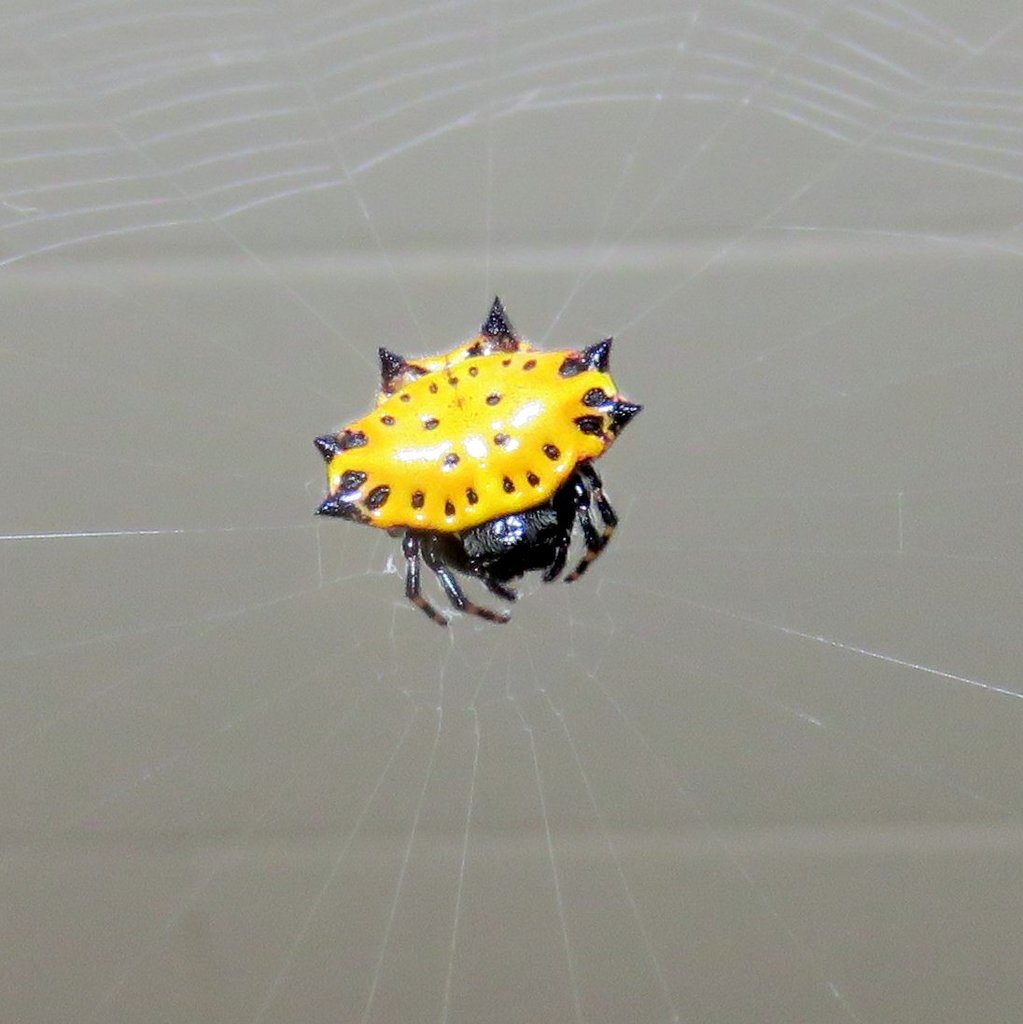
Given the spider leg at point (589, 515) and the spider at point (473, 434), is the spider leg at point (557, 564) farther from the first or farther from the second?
the spider at point (473, 434)

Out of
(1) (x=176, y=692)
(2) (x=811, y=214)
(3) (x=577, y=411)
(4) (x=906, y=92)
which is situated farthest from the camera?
(1) (x=176, y=692)

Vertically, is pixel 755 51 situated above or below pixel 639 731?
above

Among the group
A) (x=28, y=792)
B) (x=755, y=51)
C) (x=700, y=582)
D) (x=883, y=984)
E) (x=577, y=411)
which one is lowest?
(x=883, y=984)

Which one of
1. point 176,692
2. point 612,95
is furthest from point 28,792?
point 612,95

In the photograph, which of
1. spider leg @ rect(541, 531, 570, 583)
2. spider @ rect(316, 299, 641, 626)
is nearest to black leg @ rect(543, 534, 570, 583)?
spider leg @ rect(541, 531, 570, 583)

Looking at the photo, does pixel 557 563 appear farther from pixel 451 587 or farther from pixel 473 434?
pixel 473 434

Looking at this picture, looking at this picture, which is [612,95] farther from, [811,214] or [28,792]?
[28,792]

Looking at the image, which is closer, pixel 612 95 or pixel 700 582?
pixel 612 95

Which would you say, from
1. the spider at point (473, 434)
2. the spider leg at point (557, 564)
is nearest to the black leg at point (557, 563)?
the spider leg at point (557, 564)
